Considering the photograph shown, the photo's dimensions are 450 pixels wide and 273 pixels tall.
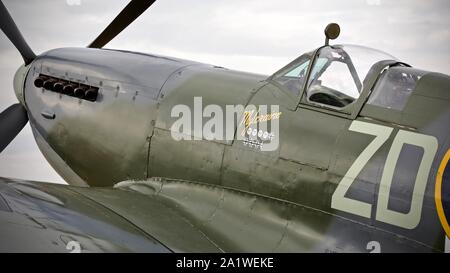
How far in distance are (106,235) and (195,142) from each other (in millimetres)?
1481

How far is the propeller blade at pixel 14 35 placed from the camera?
6.46m

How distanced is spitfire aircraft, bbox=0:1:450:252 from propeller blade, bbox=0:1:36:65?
112 centimetres

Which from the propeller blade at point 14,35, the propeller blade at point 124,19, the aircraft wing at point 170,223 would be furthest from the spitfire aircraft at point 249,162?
the propeller blade at point 124,19

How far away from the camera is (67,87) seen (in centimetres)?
587

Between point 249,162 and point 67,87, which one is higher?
point 67,87

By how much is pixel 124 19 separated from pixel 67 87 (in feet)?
6.18

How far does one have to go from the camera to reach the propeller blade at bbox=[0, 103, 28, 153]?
6281mm

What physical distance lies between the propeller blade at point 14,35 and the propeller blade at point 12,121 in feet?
2.06

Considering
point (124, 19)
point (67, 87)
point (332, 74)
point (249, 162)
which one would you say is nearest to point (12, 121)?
point (67, 87)

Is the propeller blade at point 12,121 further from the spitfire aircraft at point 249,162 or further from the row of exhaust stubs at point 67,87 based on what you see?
the spitfire aircraft at point 249,162

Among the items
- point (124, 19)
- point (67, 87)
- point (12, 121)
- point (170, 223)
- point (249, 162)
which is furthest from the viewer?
point (124, 19)

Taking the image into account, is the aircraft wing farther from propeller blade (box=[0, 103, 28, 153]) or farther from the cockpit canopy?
propeller blade (box=[0, 103, 28, 153])

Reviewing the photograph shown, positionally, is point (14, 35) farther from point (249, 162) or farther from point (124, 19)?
point (249, 162)
